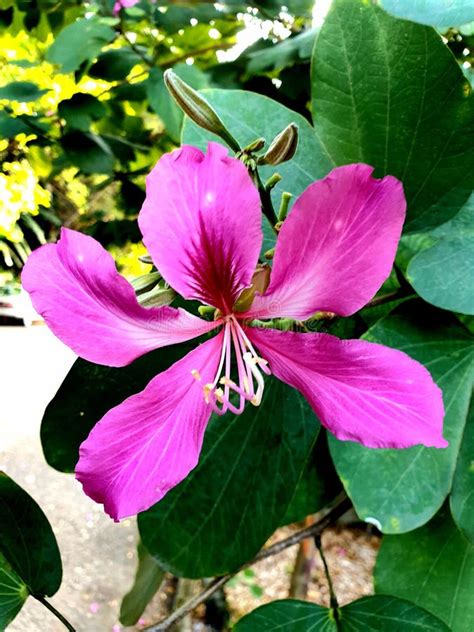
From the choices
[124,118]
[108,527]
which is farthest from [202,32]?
[108,527]

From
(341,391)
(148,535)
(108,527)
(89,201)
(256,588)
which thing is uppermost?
(341,391)

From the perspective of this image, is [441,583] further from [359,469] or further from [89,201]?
[89,201]

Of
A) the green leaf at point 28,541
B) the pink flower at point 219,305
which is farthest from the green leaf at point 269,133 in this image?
the green leaf at point 28,541

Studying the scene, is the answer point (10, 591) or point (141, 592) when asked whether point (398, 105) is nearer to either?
point (10, 591)

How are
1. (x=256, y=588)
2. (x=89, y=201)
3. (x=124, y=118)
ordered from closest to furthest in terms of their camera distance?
(x=124, y=118)
(x=89, y=201)
(x=256, y=588)

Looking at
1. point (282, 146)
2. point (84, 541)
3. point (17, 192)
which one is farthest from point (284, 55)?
point (84, 541)

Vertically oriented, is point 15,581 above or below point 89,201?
above

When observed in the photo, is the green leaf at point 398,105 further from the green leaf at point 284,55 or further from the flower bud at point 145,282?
the green leaf at point 284,55
